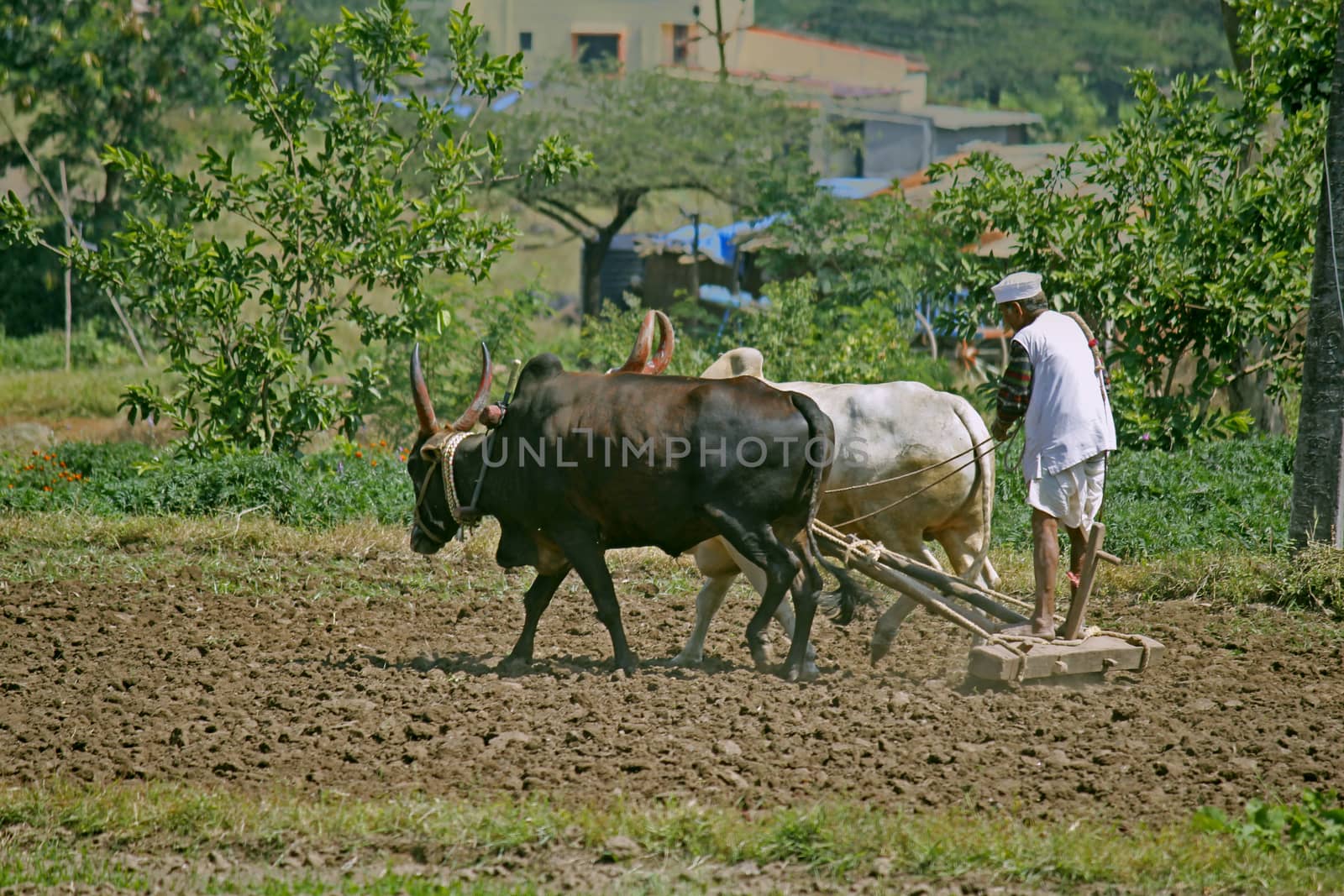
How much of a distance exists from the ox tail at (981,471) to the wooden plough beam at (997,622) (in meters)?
0.32

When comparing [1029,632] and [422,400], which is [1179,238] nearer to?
[1029,632]

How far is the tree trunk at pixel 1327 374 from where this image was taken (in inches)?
311

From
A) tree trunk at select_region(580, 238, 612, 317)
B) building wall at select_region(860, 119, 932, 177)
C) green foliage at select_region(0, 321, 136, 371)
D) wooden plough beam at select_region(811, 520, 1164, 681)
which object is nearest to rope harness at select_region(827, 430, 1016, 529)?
wooden plough beam at select_region(811, 520, 1164, 681)

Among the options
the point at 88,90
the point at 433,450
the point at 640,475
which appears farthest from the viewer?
the point at 88,90

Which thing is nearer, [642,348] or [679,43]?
[642,348]

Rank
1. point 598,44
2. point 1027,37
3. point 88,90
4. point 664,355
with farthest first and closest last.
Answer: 1. point 1027,37
2. point 598,44
3. point 88,90
4. point 664,355

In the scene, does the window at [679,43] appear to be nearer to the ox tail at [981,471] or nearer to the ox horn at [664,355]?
the ox horn at [664,355]

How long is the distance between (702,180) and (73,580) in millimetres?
16731

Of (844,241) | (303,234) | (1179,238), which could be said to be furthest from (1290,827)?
(844,241)

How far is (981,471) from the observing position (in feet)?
22.9

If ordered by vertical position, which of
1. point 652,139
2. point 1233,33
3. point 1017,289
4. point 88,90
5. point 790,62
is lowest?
point 1017,289

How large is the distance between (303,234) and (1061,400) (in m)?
6.77

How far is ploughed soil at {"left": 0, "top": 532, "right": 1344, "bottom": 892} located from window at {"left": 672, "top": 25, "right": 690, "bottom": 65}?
34.2 meters

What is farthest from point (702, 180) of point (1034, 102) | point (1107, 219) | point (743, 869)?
point (1034, 102)
